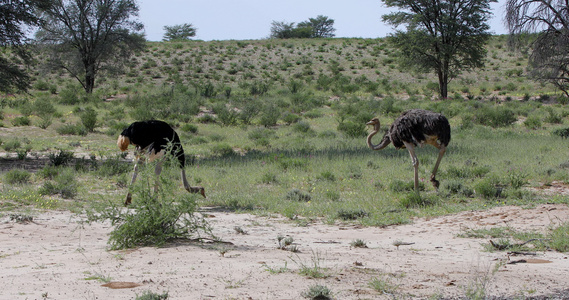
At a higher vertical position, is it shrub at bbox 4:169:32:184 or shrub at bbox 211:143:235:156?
shrub at bbox 4:169:32:184

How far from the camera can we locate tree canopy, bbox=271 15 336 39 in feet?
268

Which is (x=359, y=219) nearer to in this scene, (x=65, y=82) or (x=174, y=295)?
(x=174, y=295)

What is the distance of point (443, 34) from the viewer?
3741cm

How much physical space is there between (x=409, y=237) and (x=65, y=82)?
42949 millimetres

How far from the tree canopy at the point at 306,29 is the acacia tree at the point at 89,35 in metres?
44.5

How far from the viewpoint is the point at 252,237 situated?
8344 mm

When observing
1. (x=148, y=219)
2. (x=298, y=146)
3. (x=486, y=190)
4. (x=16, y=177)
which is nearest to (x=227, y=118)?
(x=298, y=146)

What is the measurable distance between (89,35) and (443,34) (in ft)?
79.2

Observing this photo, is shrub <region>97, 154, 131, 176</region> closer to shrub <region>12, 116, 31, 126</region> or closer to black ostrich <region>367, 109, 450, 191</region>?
black ostrich <region>367, 109, 450, 191</region>

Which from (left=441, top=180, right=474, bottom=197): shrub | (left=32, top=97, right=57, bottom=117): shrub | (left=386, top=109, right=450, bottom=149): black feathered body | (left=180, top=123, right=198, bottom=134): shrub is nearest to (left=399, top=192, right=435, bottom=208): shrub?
(left=441, top=180, right=474, bottom=197): shrub

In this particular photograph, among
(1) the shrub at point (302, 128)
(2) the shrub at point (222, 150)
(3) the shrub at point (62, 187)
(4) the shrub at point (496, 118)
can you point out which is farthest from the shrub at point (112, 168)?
(4) the shrub at point (496, 118)

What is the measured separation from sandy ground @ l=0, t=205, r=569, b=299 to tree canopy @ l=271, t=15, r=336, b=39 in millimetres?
74782

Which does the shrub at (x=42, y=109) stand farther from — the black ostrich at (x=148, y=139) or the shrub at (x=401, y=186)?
the shrub at (x=401, y=186)

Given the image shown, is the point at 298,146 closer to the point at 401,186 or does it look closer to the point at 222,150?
the point at 222,150
